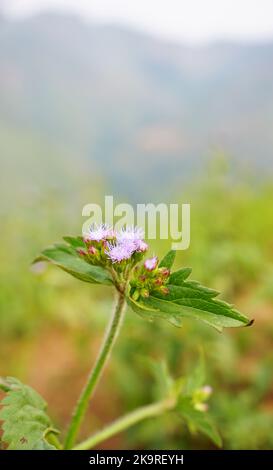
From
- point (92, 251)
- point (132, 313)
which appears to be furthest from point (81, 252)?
point (132, 313)

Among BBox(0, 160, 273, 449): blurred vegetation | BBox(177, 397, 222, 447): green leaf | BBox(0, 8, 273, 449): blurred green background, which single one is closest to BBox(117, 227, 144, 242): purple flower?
BBox(177, 397, 222, 447): green leaf

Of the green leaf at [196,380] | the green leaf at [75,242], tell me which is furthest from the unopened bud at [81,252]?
the green leaf at [196,380]

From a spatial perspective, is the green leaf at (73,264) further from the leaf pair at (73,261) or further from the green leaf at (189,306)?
the green leaf at (189,306)

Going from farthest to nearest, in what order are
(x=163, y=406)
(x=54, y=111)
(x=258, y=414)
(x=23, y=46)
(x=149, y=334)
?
(x=23, y=46), (x=54, y=111), (x=149, y=334), (x=258, y=414), (x=163, y=406)

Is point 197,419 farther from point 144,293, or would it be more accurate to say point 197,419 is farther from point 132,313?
point 132,313

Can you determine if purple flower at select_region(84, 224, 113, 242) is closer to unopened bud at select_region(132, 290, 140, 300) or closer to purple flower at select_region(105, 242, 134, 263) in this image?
purple flower at select_region(105, 242, 134, 263)

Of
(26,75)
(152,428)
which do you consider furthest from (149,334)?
(26,75)
